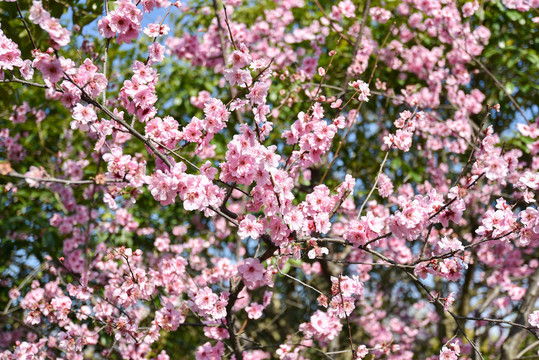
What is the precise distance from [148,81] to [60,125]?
2982 millimetres

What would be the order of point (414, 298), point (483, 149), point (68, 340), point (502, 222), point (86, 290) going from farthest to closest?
point (414, 298) → point (86, 290) → point (68, 340) → point (483, 149) → point (502, 222)

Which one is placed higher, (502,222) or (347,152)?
(347,152)

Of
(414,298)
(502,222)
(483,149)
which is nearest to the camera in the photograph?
(502,222)

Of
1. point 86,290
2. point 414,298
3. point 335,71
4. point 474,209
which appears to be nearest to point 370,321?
point 414,298

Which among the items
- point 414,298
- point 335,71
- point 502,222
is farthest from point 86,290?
point 414,298

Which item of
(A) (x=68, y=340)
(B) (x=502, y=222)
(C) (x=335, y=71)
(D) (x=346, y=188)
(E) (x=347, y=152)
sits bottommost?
(A) (x=68, y=340)

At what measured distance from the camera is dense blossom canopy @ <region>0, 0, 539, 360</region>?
2236 mm

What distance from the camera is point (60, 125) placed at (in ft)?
15.7

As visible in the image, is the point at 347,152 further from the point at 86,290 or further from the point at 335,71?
the point at 86,290

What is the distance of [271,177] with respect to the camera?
2.07 m

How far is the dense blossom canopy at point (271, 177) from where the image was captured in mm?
2236

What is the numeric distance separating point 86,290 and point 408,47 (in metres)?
4.12

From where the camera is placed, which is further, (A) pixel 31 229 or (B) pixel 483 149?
(A) pixel 31 229

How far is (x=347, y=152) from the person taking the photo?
500cm
